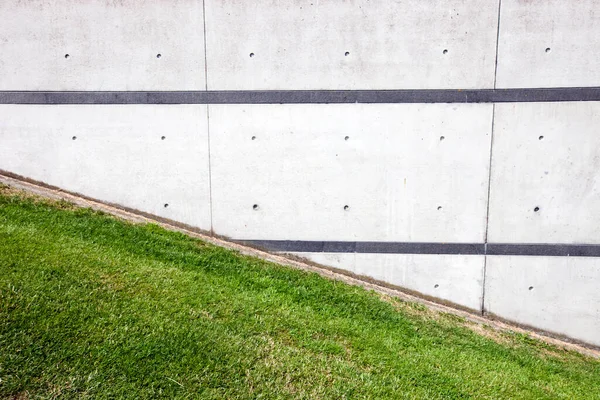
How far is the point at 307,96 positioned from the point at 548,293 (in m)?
3.75

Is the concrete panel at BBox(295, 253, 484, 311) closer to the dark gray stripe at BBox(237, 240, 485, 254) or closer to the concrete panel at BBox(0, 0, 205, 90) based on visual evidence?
the dark gray stripe at BBox(237, 240, 485, 254)

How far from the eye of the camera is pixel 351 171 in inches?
227

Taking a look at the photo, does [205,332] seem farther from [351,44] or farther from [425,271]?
[351,44]

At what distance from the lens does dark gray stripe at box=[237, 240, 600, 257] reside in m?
5.91

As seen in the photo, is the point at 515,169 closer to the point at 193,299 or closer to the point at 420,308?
the point at 420,308

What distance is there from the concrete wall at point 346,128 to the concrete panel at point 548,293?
0.02m

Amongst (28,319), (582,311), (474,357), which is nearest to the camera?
(28,319)

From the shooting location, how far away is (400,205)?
5.84 m

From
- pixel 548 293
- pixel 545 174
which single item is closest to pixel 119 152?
pixel 545 174

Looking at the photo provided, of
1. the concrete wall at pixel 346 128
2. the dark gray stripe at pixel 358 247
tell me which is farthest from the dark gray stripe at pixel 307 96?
the dark gray stripe at pixel 358 247

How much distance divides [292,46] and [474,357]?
12.2ft

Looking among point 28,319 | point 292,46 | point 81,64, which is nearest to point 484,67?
point 292,46

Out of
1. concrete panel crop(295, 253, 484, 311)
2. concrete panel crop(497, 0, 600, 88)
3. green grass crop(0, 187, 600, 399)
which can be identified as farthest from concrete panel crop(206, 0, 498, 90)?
green grass crop(0, 187, 600, 399)

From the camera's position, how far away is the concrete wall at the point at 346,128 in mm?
5512
